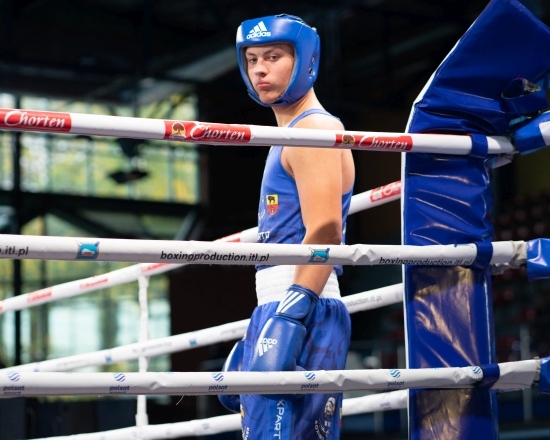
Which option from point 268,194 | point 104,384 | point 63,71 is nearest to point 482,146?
point 268,194

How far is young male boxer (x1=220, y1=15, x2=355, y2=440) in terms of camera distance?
5.49 ft

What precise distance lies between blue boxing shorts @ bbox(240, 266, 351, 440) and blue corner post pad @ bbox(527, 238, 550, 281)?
0.37 meters

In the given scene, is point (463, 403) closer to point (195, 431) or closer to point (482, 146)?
point (482, 146)

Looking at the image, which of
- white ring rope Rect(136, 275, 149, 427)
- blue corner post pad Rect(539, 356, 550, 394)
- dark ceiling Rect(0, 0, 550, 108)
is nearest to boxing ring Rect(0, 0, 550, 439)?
blue corner post pad Rect(539, 356, 550, 394)

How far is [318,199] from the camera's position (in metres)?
1.73

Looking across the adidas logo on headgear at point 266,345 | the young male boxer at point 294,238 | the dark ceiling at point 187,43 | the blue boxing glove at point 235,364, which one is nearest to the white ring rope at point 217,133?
the young male boxer at point 294,238

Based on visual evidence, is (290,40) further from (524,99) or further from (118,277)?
(118,277)

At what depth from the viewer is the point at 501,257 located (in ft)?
6.02

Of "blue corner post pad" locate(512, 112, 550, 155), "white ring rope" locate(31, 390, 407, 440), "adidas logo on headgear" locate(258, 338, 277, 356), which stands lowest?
"white ring rope" locate(31, 390, 407, 440)

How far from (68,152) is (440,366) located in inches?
458

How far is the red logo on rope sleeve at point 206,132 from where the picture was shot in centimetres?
156

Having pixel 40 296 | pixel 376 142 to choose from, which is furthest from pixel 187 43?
pixel 376 142

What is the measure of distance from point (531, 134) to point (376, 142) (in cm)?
38

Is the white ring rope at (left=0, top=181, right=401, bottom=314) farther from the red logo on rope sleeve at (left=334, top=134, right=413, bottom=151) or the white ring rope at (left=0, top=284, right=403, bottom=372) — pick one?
the red logo on rope sleeve at (left=334, top=134, right=413, bottom=151)
